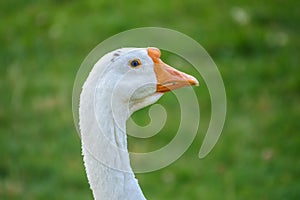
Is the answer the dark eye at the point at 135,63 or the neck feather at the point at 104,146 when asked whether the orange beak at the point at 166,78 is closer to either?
the dark eye at the point at 135,63

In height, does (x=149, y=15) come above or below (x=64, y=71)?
above

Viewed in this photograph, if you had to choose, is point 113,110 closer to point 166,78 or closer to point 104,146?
point 104,146

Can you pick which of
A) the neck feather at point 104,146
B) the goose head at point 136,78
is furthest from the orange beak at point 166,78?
the neck feather at point 104,146

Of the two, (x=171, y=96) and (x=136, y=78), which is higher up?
(x=171, y=96)

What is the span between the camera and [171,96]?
883cm

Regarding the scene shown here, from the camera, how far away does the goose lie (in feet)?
13.5

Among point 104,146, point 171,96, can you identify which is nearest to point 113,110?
point 104,146

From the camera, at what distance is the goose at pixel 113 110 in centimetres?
411

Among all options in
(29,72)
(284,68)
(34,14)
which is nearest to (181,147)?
(284,68)

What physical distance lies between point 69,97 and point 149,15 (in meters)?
1.79

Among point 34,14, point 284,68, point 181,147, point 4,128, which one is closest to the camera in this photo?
point 181,147

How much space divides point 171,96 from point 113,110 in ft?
15.5

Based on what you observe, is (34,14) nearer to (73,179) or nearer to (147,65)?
(73,179)

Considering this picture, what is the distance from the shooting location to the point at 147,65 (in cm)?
429
